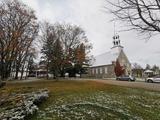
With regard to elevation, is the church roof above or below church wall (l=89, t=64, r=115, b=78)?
above

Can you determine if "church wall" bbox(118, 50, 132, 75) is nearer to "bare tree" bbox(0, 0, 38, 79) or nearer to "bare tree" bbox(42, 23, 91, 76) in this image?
"bare tree" bbox(42, 23, 91, 76)

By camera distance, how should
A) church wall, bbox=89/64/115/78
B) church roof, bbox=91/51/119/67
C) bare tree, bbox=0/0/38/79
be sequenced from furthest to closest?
church roof, bbox=91/51/119/67, church wall, bbox=89/64/115/78, bare tree, bbox=0/0/38/79

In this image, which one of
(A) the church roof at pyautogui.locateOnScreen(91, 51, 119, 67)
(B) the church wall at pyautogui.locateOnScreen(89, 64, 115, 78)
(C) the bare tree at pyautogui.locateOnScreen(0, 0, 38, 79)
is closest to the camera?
(C) the bare tree at pyautogui.locateOnScreen(0, 0, 38, 79)

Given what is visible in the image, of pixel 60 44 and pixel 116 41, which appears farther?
pixel 116 41

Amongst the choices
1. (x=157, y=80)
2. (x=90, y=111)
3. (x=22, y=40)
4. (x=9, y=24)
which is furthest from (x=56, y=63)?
(x=90, y=111)

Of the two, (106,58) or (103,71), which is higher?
(106,58)

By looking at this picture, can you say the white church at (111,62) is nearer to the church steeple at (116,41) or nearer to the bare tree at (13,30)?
the church steeple at (116,41)

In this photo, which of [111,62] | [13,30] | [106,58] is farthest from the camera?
[106,58]

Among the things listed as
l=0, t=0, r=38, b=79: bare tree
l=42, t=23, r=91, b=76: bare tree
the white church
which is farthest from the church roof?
l=0, t=0, r=38, b=79: bare tree

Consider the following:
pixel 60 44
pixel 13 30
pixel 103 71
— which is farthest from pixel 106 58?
pixel 13 30

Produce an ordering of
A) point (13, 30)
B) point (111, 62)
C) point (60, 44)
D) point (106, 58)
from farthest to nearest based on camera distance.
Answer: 1. point (106, 58)
2. point (111, 62)
3. point (60, 44)
4. point (13, 30)

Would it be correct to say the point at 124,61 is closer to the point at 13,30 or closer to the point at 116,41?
the point at 116,41

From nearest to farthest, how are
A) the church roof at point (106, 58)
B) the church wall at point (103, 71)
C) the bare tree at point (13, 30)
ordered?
the bare tree at point (13, 30) < the church wall at point (103, 71) < the church roof at point (106, 58)

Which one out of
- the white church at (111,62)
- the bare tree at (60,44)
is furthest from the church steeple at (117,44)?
the bare tree at (60,44)
